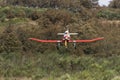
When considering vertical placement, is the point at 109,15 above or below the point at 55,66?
above

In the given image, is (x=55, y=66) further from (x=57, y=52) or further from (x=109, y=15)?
(x=109, y=15)

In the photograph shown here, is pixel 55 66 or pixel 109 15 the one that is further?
pixel 109 15

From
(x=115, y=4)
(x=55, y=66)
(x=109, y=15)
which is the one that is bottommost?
(x=55, y=66)

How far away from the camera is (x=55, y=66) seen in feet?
82.8

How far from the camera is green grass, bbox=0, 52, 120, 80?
80.3 feet

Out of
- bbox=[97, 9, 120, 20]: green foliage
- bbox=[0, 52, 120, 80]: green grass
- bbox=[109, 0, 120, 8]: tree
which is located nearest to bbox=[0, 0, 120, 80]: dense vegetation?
bbox=[0, 52, 120, 80]: green grass

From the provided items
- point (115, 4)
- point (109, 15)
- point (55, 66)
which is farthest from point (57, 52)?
point (115, 4)

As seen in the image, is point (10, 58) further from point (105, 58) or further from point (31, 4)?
point (31, 4)

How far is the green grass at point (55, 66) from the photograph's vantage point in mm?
24469

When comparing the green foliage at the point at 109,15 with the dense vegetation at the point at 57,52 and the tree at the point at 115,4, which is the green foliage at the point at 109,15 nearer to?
the dense vegetation at the point at 57,52

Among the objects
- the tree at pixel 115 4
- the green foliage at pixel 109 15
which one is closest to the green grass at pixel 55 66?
the green foliage at pixel 109 15

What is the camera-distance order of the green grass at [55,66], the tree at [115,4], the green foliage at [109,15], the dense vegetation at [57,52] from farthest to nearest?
the tree at [115,4] < the green foliage at [109,15] < the dense vegetation at [57,52] < the green grass at [55,66]

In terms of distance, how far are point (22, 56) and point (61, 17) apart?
22.2ft

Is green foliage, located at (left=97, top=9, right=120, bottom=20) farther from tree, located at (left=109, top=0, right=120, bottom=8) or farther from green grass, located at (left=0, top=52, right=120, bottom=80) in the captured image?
green grass, located at (left=0, top=52, right=120, bottom=80)
